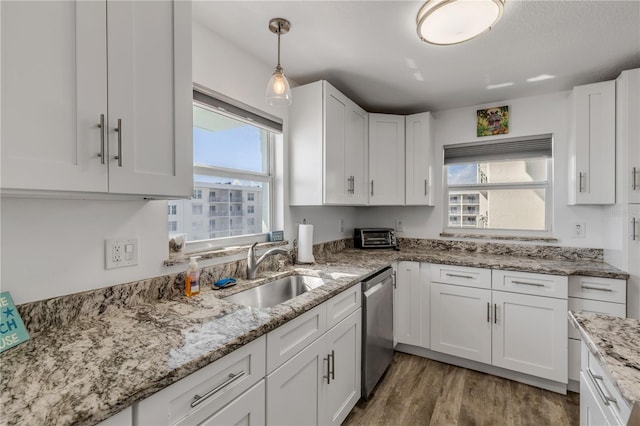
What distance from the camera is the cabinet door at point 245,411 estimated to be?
907mm

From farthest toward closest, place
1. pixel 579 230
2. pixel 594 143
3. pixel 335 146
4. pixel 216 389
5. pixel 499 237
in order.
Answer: pixel 499 237 → pixel 579 230 → pixel 335 146 → pixel 594 143 → pixel 216 389

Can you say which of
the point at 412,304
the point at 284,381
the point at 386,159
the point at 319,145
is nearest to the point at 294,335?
the point at 284,381

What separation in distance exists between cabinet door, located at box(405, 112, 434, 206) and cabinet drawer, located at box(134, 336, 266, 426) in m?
2.23

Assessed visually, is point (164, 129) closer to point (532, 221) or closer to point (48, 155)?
point (48, 155)

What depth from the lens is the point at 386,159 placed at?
286 cm

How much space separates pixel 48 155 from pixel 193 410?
2.66ft

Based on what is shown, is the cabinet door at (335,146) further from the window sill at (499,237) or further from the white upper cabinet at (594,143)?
the white upper cabinet at (594,143)

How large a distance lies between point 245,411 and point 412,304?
1863 millimetres

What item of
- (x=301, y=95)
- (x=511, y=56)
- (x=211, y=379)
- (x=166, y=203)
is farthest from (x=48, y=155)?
(x=511, y=56)

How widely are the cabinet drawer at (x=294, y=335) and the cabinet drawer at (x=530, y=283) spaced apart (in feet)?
4.95

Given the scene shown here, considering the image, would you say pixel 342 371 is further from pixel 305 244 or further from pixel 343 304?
pixel 305 244

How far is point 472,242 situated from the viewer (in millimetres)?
2807

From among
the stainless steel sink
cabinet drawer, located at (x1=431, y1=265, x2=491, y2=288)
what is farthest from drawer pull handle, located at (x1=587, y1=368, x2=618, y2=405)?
cabinet drawer, located at (x1=431, y1=265, x2=491, y2=288)

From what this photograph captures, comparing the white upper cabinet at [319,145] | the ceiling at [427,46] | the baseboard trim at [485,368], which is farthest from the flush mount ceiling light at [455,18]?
the baseboard trim at [485,368]
